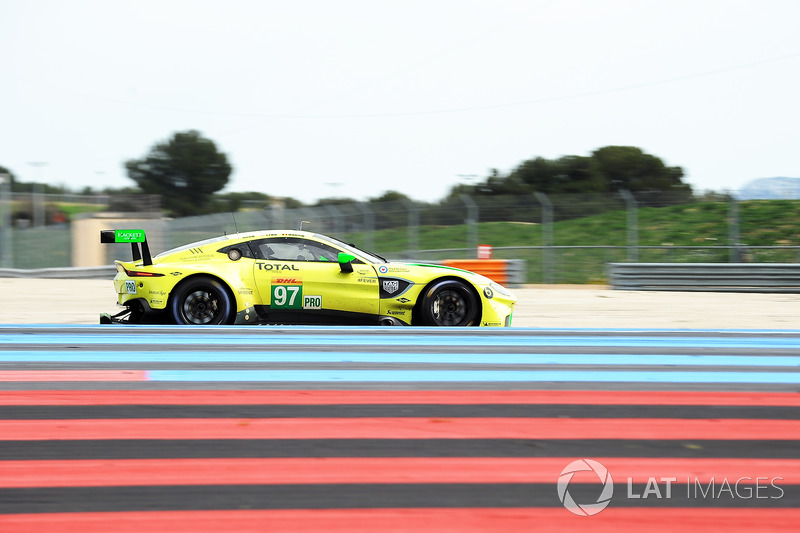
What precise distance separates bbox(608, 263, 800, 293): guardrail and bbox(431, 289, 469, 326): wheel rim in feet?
37.1

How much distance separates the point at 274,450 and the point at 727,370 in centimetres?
323

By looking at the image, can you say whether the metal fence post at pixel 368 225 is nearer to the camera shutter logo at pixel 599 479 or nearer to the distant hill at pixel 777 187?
the distant hill at pixel 777 187

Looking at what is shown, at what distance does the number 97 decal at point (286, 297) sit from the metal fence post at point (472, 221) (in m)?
14.5

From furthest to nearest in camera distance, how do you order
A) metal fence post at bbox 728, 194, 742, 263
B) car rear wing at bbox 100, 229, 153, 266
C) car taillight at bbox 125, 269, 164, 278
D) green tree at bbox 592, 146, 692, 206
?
green tree at bbox 592, 146, 692, 206 < metal fence post at bbox 728, 194, 742, 263 < car taillight at bbox 125, 269, 164, 278 < car rear wing at bbox 100, 229, 153, 266

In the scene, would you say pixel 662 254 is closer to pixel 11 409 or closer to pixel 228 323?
pixel 228 323

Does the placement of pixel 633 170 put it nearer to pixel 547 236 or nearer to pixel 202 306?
pixel 547 236

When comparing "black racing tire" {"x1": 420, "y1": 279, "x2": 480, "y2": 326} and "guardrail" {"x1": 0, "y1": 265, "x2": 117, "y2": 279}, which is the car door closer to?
"black racing tire" {"x1": 420, "y1": 279, "x2": 480, "y2": 326}

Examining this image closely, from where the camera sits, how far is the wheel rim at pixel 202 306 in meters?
8.32

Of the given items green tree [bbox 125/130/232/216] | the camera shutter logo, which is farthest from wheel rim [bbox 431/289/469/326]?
green tree [bbox 125/130/232/216]

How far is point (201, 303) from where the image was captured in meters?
8.34

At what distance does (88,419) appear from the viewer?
3955 mm

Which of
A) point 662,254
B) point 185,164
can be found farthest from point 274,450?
point 185,164

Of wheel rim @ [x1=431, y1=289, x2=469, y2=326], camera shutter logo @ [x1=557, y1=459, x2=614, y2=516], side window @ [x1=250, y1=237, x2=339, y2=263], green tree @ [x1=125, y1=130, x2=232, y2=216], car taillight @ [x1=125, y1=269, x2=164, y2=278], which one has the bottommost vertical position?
camera shutter logo @ [x1=557, y1=459, x2=614, y2=516]

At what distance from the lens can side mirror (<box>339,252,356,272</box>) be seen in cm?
838
